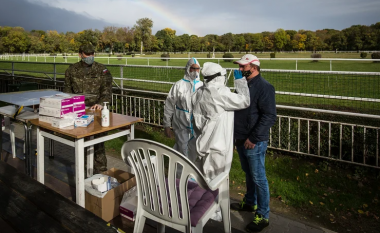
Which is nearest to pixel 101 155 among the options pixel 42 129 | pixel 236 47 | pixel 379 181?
pixel 42 129

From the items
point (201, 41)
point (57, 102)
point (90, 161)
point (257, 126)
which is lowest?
point (90, 161)

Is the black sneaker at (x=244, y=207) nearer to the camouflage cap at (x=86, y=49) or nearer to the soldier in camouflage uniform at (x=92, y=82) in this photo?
the soldier in camouflage uniform at (x=92, y=82)

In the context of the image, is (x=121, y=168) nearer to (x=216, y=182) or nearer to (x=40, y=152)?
(x=40, y=152)

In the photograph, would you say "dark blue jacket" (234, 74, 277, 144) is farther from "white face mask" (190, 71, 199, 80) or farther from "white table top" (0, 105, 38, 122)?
"white table top" (0, 105, 38, 122)

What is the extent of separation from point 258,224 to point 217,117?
118 centimetres

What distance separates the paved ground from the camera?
290 cm

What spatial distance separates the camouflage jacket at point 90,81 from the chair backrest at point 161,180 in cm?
236

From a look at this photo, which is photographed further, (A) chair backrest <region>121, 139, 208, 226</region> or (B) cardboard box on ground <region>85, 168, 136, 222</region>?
(B) cardboard box on ground <region>85, 168, 136, 222</region>

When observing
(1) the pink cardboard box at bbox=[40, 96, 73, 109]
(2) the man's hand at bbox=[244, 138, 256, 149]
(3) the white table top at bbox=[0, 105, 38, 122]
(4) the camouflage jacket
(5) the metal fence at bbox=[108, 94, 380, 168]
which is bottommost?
(5) the metal fence at bbox=[108, 94, 380, 168]

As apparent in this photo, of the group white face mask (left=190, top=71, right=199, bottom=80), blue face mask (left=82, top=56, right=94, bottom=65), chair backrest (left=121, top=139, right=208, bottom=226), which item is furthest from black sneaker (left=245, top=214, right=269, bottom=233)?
blue face mask (left=82, top=56, right=94, bottom=65)

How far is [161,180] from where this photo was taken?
189 centimetres

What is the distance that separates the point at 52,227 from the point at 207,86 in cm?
175

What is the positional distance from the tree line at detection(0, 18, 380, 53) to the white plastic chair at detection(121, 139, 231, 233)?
66466 mm

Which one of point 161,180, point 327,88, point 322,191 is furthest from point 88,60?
point 327,88
